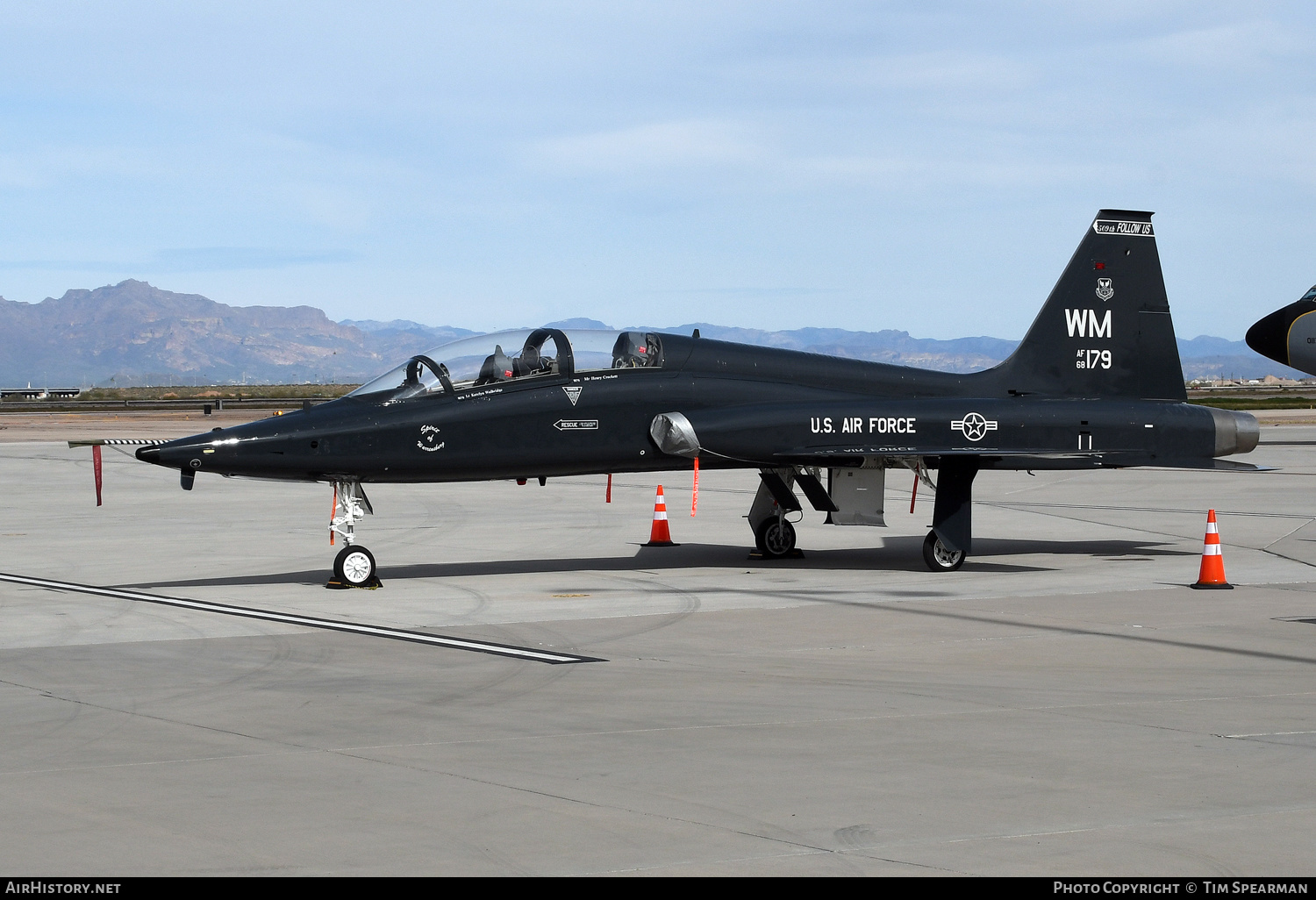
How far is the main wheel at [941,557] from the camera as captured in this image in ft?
55.9

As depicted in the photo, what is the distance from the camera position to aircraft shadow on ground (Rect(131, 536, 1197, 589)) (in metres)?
16.8

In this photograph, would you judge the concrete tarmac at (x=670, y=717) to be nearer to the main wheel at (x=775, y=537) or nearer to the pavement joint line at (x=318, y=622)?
the pavement joint line at (x=318, y=622)

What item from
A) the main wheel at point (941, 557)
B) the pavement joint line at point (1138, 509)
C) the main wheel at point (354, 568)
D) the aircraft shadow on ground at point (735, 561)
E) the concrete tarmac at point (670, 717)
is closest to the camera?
the concrete tarmac at point (670, 717)

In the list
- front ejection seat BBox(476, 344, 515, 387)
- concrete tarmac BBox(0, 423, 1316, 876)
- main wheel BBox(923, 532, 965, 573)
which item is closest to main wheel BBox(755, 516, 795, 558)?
concrete tarmac BBox(0, 423, 1316, 876)

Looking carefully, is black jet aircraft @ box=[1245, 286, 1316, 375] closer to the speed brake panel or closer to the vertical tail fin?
the vertical tail fin

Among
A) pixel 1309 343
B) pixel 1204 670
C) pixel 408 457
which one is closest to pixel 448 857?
pixel 1204 670

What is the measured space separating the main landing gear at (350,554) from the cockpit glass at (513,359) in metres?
1.18

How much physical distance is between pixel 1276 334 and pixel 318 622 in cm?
2963

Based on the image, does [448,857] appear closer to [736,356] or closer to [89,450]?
[736,356]

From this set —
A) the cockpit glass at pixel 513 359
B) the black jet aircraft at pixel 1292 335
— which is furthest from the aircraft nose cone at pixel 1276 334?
the cockpit glass at pixel 513 359

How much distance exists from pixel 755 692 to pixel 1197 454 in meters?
10.9

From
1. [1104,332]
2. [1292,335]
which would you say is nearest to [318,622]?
[1104,332]

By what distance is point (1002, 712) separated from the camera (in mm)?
8852

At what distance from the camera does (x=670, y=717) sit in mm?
8805
